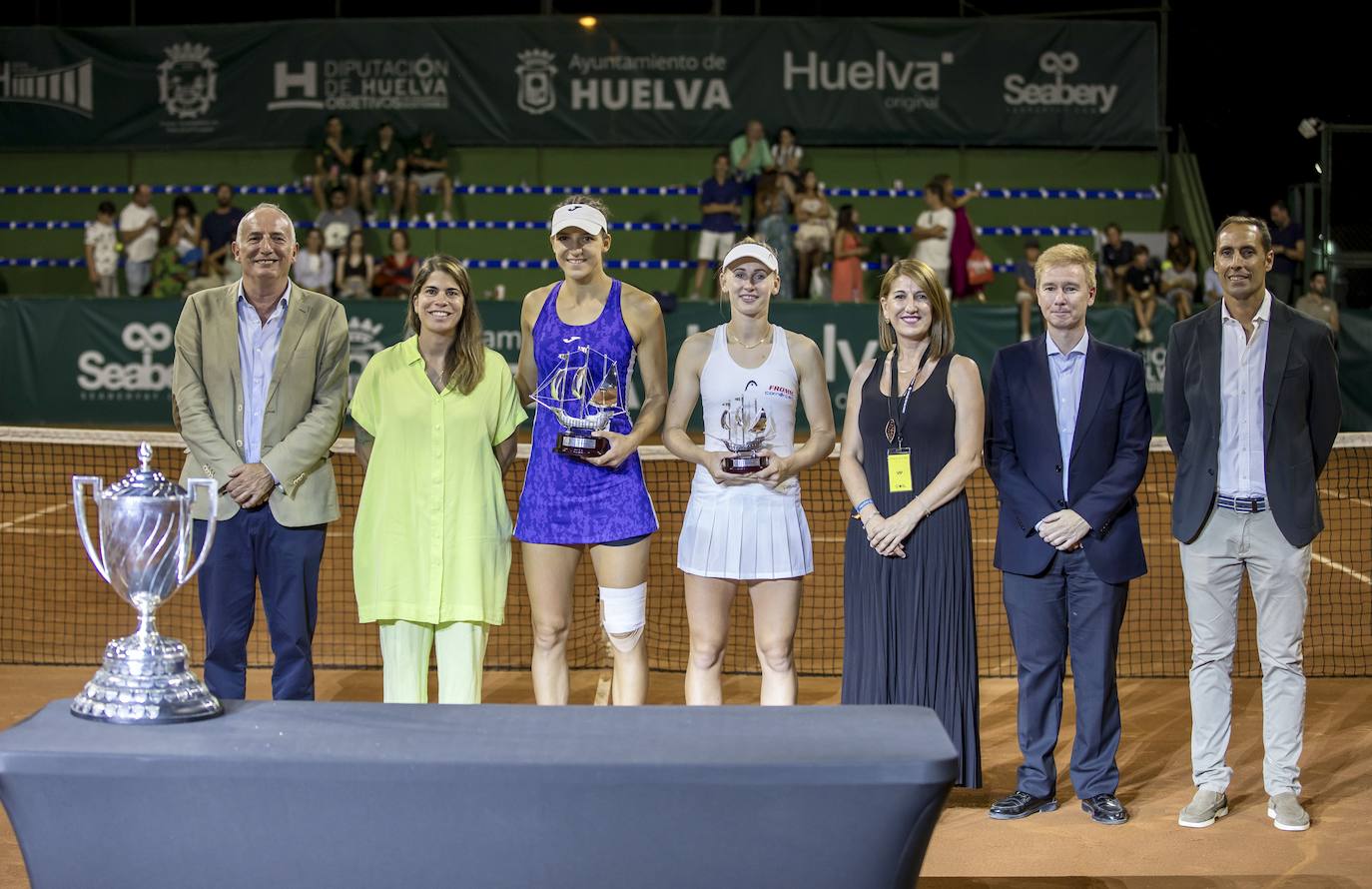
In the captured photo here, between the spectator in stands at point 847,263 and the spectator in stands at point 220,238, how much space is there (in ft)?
26.0

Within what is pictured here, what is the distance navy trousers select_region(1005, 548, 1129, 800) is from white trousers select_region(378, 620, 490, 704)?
Result: 205cm

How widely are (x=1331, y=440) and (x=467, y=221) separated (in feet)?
54.6

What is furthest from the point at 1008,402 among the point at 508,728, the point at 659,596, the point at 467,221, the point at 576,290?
the point at 467,221

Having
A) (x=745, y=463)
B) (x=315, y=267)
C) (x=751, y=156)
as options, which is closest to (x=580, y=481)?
(x=745, y=463)

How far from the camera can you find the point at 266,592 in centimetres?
568

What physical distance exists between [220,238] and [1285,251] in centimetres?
1403

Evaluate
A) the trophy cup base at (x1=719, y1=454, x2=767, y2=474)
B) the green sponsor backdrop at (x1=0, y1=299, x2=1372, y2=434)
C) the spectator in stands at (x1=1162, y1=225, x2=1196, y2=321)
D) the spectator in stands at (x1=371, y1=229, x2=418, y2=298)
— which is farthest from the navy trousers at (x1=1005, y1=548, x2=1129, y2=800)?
the spectator in stands at (x1=371, y1=229, x2=418, y2=298)

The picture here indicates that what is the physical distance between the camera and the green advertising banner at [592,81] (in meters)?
20.7

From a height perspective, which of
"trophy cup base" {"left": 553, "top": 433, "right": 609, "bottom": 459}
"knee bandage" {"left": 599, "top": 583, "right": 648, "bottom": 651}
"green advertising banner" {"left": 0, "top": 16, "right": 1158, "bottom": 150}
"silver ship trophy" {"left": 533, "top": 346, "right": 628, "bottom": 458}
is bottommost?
"knee bandage" {"left": 599, "top": 583, "right": 648, "bottom": 651}

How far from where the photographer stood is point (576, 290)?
5598 mm

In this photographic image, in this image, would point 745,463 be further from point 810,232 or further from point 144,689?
point 810,232

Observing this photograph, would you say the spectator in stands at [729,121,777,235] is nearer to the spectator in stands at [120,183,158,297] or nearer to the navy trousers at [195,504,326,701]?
the spectator in stands at [120,183,158,297]

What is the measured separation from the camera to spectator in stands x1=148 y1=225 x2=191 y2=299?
19375 mm

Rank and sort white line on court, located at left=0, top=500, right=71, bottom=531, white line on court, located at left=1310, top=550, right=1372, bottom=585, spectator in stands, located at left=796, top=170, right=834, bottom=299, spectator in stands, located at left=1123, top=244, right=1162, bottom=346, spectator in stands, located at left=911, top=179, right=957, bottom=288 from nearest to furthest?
1. white line on court, located at left=1310, top=550, right=1372, bottom=585
2. white line on court, located at left=0, top=500, right=71, bottom=531
3. spectator in stands, located at left=1123, top=244, right=1162, bottom=346
4. spectator in stands, located at left=911, top=179, right=957, bottom=288
5. spectator in stands, located at left=796, top=170, right=834, bottom=299
